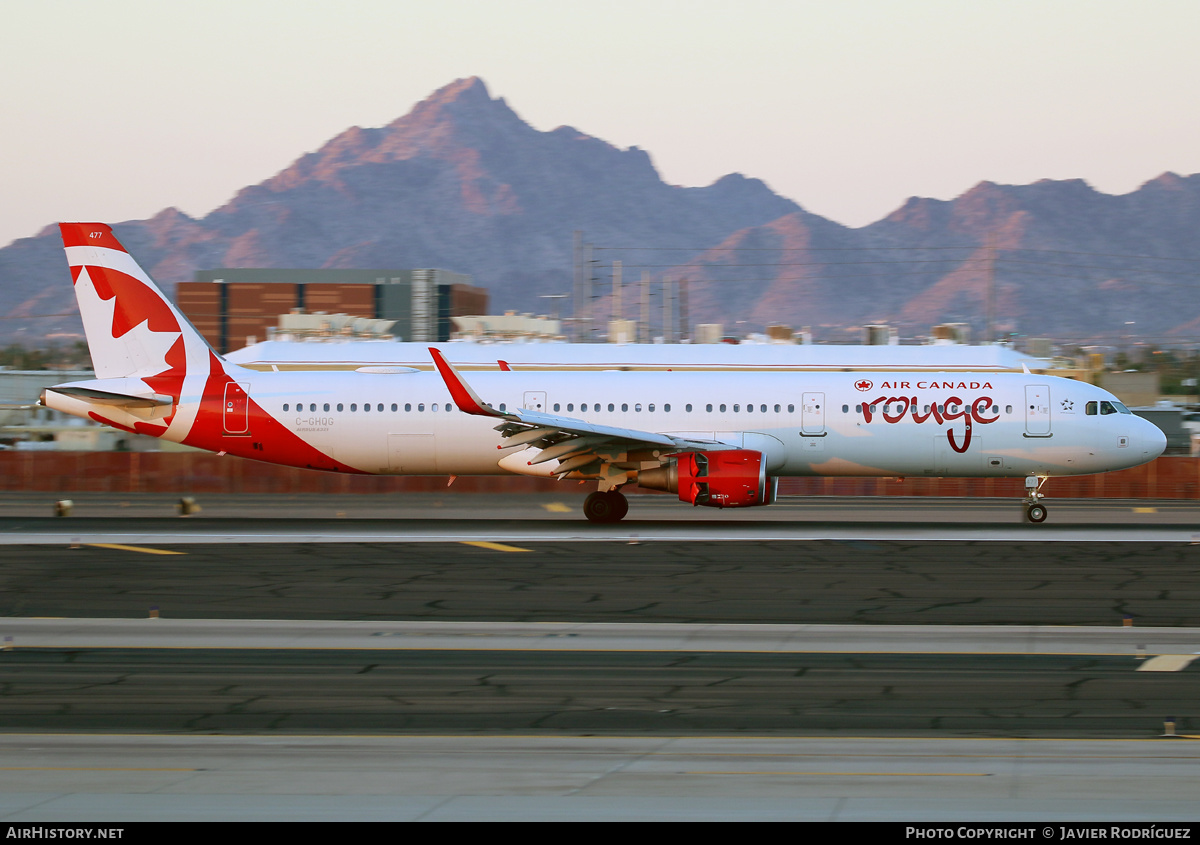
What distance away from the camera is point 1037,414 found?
29188mm

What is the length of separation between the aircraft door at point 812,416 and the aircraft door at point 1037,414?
16.5 feet

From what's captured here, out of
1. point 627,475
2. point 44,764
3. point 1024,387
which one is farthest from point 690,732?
point 1024,387

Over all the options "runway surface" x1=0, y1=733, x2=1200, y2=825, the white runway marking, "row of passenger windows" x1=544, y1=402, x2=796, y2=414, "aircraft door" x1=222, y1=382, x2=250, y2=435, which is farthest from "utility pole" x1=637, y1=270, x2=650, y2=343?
"runway surface" x1=0, y1=733, x2=1200, y2=825

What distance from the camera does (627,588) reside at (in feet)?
63.0

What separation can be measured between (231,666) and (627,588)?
7.33m

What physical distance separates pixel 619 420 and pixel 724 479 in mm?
3645

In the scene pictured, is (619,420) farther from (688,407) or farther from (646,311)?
(646,311)

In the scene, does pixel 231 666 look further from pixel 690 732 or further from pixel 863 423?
pixel 863 423

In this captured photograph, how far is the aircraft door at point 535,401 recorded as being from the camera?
30267 mm

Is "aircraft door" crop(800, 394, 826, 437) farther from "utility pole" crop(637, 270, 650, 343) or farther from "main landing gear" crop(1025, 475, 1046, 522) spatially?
"utility pole" crop(637, 270, 650, 343)

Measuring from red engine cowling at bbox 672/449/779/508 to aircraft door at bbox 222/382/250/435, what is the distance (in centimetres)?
1110

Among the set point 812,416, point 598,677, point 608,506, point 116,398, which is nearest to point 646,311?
point 812,416

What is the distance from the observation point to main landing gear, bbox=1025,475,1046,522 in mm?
29312

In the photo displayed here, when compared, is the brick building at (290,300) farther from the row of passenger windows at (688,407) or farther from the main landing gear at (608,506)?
the main landing gear at (608,506)
